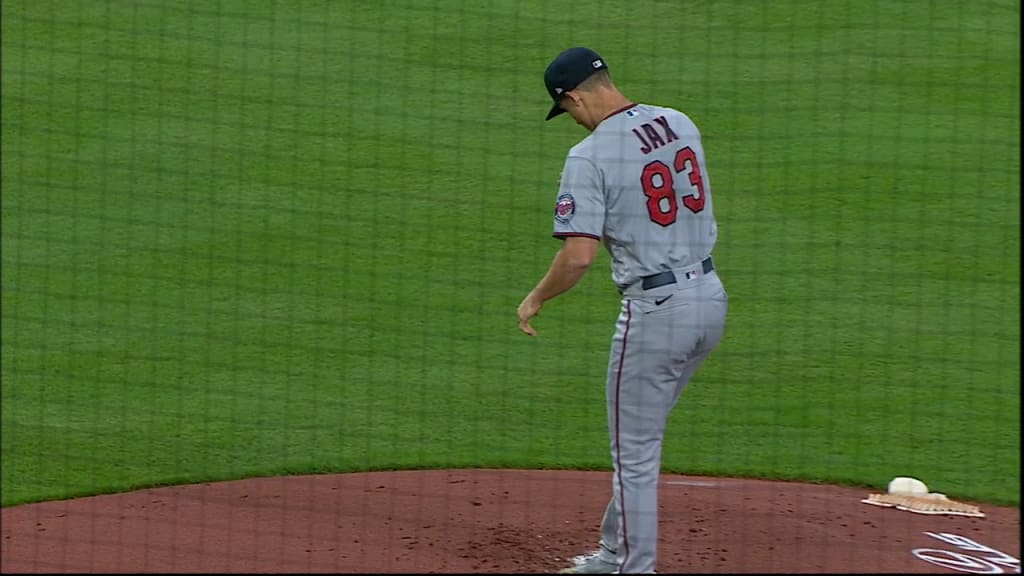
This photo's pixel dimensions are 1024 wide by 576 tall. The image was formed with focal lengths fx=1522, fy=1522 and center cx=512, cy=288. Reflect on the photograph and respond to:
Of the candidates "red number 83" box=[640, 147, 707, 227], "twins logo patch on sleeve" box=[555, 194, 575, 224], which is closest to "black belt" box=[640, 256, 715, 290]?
"red number 83" box=[640, 147, 707, 227]

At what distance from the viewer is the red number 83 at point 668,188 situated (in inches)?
181

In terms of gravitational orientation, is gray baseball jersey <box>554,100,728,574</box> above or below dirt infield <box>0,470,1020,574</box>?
above

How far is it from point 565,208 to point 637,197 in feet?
0.72

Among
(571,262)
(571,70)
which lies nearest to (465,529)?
(571,262)

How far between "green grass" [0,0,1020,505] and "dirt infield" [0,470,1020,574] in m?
0.25

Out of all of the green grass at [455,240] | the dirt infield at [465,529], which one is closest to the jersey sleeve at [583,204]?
the dirt infield at [465,529]

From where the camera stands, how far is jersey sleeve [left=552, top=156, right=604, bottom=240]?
4574 mm

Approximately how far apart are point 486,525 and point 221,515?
0.97m

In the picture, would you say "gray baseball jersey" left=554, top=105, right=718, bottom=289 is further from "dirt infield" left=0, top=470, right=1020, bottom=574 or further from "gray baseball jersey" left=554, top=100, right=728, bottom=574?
"dirt infield" left=0, top=470, right=1020, bottom=574

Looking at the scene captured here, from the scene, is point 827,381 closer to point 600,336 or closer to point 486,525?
point 600,336

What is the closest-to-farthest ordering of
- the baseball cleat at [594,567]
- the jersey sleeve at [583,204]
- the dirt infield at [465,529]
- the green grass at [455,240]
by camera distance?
1. the jersey sleeve at [583,204]
2. the baseball cleat at [594,567]
3. the dirt infield at [465,529]
4. the green grass at [455,240]

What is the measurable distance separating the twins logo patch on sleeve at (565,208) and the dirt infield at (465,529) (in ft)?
4.01

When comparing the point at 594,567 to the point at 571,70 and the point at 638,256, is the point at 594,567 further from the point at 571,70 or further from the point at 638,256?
the point at 571,70

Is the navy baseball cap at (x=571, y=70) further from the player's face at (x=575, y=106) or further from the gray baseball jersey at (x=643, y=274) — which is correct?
the gray baseball jersey at (x=643, y=274)
